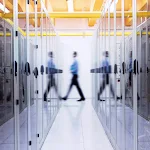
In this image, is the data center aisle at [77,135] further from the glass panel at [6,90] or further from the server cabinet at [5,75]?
the server cabinet at [5,75]

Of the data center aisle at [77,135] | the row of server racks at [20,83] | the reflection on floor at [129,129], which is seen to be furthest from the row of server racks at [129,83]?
the row of server racks at [20,83]

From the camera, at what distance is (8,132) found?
4258mm

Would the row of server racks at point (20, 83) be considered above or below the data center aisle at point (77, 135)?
above

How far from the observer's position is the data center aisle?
4066 millimetres

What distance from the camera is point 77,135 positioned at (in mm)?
4812

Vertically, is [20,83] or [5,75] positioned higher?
[5,75]

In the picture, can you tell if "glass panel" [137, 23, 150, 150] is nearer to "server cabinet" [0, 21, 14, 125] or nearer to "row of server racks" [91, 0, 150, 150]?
"row of server racks" [91, 0, 150, 150]

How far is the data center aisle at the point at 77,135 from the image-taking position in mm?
4066

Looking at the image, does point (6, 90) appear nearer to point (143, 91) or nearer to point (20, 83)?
point (20, 83)

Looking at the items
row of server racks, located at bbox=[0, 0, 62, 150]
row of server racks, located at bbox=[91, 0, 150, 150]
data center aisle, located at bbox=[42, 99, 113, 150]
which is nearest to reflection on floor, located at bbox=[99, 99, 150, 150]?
row of server racks, located at bbox=[91, 0, 150, 150]

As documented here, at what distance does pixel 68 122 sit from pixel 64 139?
5.23ft

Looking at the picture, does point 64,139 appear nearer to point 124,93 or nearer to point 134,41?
point 124,93

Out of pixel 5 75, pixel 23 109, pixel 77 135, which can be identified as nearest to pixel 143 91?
pixel 23 109

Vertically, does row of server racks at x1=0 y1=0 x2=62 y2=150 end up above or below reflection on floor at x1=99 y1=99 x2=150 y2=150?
above
